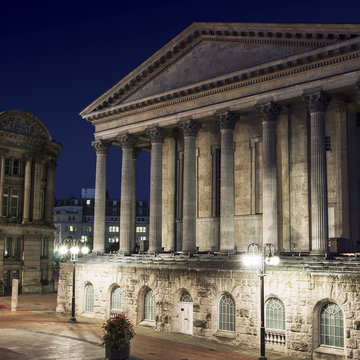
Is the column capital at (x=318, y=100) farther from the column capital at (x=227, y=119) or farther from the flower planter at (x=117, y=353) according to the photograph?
the flower planter at (x=117, y=353)

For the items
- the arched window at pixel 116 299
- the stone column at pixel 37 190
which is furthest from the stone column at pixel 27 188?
the arched window at pixel 116 299

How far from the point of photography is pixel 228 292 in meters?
33.6

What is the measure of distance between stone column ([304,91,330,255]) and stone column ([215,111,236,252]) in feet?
21.9

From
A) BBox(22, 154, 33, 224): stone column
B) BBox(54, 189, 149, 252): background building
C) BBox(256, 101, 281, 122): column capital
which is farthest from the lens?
BBox(54, 189, 149, 252): background building

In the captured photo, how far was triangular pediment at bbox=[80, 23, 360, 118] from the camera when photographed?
1388 inches

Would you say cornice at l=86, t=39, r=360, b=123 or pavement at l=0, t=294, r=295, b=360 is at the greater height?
cornice at l=86, t=39, r=360, b=123

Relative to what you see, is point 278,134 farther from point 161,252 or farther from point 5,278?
point 5,278

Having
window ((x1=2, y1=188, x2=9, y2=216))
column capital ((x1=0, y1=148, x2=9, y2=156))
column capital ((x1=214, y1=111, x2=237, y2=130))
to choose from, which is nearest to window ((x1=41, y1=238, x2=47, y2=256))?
window ((x1=2, y1=188, x2=9, y2=216))

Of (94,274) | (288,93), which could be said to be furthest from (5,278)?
(288,93)

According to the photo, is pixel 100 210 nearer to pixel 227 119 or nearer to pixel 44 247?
Result: pixel 227 119

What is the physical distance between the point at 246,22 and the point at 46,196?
37385 mm

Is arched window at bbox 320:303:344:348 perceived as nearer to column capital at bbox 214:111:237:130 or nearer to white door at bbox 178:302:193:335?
white door at bbox 178:302:193:335

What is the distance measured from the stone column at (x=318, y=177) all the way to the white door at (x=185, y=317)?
29.4 ft

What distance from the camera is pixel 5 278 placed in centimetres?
5997
